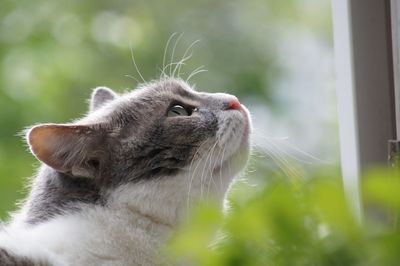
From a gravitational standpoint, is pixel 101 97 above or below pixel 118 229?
above

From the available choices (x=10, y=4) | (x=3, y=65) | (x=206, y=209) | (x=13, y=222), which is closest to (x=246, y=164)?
(x=13, y=222)

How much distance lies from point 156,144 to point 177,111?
3.9 inches

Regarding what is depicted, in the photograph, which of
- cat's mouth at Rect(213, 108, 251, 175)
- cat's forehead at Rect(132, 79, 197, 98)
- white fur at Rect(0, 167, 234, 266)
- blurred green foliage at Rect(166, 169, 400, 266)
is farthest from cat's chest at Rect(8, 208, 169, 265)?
blurred green foliage at Rect(166, 169, 400, 266)

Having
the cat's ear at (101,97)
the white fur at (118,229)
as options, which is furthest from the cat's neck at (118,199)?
the cat's ear at (101,97)

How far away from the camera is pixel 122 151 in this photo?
104cm

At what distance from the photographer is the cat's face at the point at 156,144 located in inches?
38.8

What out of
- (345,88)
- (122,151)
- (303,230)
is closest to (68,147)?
(122,151)

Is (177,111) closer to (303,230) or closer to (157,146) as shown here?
(157,146)

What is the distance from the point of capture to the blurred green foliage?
1.05 feet

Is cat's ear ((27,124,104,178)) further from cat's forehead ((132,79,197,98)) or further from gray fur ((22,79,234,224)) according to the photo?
cat's forehead ((132,79,197,98))

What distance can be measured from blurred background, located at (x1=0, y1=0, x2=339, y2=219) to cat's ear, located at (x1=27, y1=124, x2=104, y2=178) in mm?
789

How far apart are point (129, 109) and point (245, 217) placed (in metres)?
0.79

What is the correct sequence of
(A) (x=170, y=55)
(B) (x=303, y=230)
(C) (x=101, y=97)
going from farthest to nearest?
(A) (x=170, y=55), (C) (x=101, y=97), (B) (x=303, y=230)

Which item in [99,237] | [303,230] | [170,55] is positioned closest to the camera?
[303,230]
